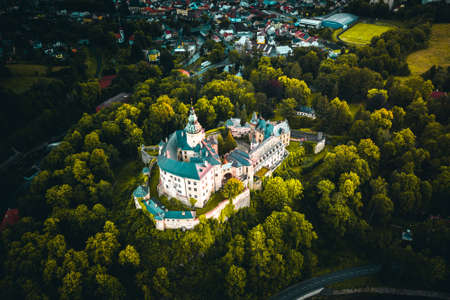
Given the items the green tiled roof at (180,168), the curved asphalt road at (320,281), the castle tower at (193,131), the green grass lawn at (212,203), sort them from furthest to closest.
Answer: the castle tower at (193,131), the green grass lawn at (212,203), the curved asphalt road at (320,281), the green tiled roof at (180,168)

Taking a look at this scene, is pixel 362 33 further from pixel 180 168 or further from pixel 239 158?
pixel 180 168

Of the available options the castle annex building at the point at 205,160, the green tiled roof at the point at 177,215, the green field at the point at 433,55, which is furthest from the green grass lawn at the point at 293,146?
the green field at the point at 433,55

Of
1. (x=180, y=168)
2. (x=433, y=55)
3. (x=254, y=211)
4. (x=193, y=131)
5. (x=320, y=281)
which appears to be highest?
(x=193, y=131)

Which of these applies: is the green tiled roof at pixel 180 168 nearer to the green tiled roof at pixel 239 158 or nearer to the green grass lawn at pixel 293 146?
the green tiled roof at pixel 239 158

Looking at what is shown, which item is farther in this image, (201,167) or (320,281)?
(320,281)

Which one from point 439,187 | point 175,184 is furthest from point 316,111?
point 175,184

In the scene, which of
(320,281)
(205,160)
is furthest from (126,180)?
(320,281)
